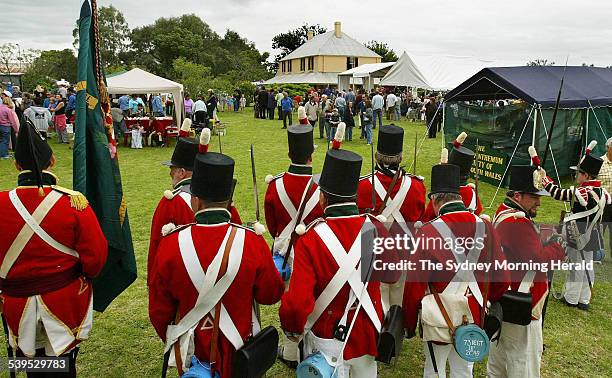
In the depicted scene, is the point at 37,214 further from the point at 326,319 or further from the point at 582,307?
the point at 582,307

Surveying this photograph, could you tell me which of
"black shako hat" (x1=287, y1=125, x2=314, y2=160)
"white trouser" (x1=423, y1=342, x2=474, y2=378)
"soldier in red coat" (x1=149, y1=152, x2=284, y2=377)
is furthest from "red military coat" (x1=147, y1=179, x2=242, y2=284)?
"white trouser" (x1=423, y1=342, x2=474, y2=378)

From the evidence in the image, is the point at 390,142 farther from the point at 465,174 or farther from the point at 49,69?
the point at 49,69

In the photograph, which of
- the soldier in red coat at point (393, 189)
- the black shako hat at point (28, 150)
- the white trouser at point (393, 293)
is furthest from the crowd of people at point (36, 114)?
the white trouser at point (393, 293)

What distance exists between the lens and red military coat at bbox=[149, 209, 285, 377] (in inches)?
102

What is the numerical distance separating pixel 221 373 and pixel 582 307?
455cm

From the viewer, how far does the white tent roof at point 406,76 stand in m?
17.9

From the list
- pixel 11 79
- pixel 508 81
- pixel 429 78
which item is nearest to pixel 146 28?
pixel 11 79

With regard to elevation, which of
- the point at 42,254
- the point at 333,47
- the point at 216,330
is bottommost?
the point at 216,330

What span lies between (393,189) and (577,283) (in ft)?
9.24

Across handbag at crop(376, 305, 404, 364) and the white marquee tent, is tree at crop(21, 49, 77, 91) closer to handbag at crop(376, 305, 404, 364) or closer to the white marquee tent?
the white marquee tent

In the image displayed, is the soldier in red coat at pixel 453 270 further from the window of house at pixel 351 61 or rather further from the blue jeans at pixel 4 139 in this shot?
the window of house at pixel 351 61

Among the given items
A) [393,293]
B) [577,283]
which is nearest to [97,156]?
[393,293]

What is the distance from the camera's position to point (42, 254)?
9.93ft

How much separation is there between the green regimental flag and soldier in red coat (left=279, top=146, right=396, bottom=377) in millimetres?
1675
